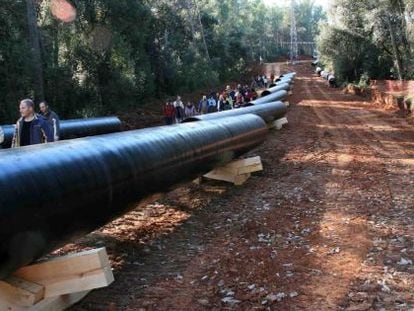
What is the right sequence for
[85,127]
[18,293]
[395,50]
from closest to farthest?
[18,293], [85,127], [395,50]

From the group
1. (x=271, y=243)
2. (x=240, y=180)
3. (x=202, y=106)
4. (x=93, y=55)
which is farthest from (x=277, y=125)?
(x=271, y=243)

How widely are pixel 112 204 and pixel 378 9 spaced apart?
32.9m

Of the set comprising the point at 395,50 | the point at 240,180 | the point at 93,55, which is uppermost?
the point at 93,55

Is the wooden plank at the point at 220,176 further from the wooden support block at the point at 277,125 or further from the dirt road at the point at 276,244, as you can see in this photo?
the wooden support block at the point at 277,125

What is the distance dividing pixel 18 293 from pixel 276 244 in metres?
3.84

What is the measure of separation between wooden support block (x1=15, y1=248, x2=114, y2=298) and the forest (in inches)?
628

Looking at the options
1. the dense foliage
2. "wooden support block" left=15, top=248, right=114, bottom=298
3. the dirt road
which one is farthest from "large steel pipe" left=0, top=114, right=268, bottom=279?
the dense foliage

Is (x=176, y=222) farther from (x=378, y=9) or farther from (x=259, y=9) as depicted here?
(x=259, y=9)

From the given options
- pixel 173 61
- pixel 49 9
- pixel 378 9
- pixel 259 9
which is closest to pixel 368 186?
pixel 49 9

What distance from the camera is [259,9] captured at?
429 ft

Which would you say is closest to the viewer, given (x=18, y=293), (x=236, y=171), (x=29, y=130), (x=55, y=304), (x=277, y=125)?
(x=18, y=293)

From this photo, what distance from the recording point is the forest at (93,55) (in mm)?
21078

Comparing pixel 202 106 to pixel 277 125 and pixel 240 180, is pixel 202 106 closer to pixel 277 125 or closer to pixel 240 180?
pixel 277 125

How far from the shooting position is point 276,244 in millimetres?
7367
